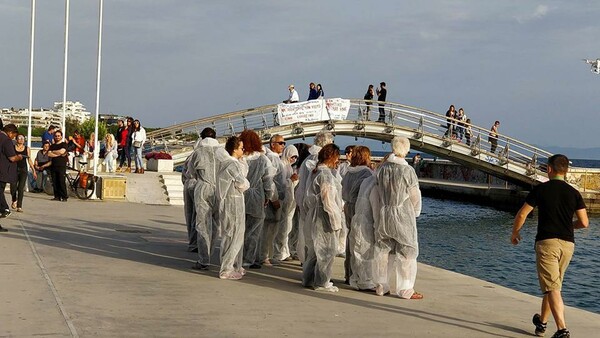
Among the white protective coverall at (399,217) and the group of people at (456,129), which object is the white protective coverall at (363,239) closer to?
the white protective coverall at (399,217)

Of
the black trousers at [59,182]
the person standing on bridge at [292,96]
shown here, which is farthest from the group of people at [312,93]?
the black trousers at [59,182]

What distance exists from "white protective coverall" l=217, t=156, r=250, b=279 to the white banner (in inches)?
967

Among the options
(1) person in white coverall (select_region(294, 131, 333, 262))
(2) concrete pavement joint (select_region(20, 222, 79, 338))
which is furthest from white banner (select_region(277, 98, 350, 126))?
(1) person in white coverall (select_region(294, 131, 333, 262))

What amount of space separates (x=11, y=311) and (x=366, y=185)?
439cm

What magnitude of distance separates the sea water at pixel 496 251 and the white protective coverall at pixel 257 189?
25.2 ft

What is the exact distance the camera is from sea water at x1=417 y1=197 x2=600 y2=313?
19594 mm

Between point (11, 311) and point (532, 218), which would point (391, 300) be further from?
point (532, 218)

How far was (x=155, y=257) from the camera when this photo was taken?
13148 millimetres

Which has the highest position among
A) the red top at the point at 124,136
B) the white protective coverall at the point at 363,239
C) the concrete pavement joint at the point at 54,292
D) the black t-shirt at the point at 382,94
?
the black t-shirt at the point at 382,94

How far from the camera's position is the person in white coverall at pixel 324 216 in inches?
416

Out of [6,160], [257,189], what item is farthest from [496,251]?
[257,189]

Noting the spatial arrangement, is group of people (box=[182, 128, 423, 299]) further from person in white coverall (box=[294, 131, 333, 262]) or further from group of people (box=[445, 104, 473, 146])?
group of people (box=[445, 104, 473, 146])

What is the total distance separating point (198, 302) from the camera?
31.3ft

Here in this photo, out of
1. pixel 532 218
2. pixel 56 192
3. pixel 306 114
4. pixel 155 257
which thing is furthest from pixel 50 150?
pixel 532 218
